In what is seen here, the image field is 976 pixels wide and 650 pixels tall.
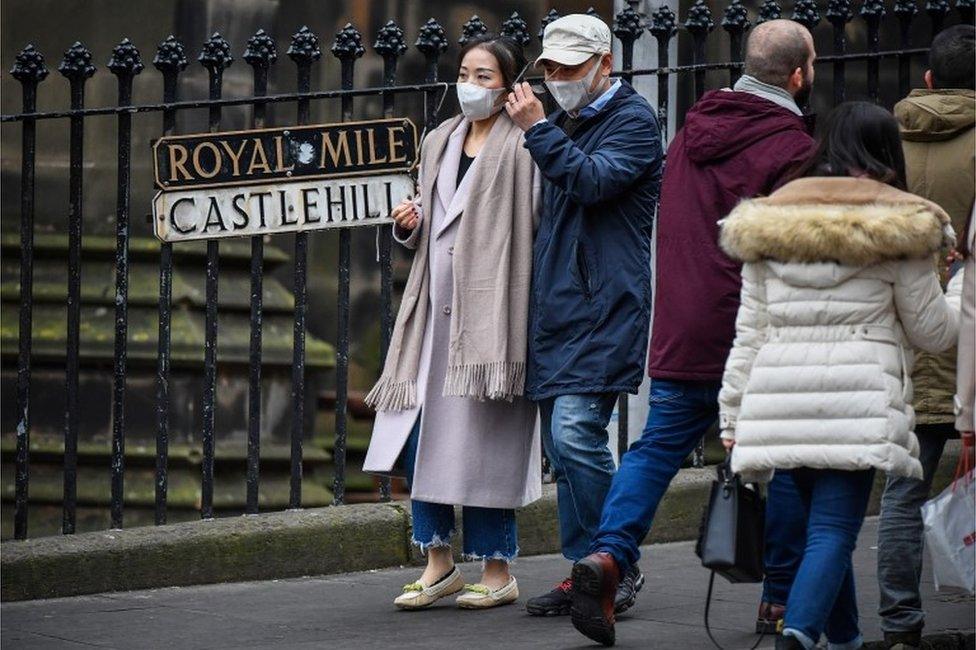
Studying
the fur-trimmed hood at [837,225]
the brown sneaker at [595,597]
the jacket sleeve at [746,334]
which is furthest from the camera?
the brown sneaker at [595,597]

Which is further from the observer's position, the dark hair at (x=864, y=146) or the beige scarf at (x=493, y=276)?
the beige scarf at (x=493, y=276)

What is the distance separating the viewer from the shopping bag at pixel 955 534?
534 cm

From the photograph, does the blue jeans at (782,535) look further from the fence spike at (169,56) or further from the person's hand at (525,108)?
the fence spike at (169,56)

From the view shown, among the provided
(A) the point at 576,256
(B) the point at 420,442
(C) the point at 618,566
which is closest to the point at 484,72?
(A) the point at 576,256

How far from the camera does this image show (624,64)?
297 inches

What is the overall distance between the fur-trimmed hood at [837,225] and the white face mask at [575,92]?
1.06 metres

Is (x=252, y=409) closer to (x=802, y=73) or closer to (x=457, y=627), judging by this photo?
(x=457, y=627)

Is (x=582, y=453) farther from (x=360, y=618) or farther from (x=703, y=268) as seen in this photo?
(x=360, y=618)

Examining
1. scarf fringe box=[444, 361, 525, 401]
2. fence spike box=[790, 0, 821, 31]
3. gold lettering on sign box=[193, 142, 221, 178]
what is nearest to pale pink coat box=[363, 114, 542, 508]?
scarf fringe box=[444, 361, 525, 401]

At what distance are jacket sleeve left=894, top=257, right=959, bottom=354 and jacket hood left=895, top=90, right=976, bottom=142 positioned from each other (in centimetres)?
79

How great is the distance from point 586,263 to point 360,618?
4.23 feet

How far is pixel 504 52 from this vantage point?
646 cm

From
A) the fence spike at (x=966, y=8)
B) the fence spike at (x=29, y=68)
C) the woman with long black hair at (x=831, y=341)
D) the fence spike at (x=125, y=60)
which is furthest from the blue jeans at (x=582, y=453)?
the fence spike at (x=966, y=8)

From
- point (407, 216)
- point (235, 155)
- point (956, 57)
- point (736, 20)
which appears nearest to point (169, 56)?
point (235, 155)
